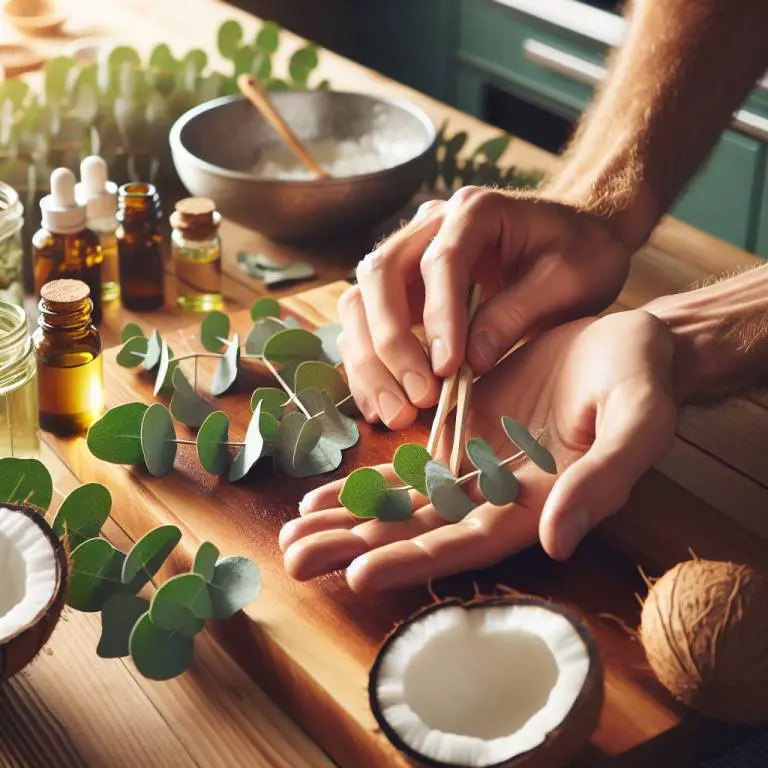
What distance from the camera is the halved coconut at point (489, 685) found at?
2.32 feet

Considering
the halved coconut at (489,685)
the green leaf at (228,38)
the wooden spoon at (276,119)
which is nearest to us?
the halved coconut at (489,685)

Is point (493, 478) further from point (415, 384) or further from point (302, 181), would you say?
point (302, 181)

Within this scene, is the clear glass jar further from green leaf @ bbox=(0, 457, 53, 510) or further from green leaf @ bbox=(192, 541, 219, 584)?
green leaf @ bbox=(192, 541, 219, 584)

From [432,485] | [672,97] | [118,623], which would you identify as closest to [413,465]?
[432,485]

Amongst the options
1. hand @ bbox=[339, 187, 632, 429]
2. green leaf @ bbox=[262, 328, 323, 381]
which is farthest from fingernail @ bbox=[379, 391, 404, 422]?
green leaf @ bbox=[262, 328, 323, 381]

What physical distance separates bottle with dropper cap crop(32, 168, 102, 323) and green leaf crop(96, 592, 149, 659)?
1.79 ft

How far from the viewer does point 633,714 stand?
2.71 ft

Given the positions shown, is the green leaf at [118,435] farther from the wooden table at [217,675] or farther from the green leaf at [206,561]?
the green leaf at [206,561]

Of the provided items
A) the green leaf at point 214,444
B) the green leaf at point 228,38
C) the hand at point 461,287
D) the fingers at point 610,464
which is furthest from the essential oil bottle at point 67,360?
the green leaf at point 228,38

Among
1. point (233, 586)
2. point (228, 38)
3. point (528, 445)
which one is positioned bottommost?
point (228, 38)

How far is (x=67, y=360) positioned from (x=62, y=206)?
226 mm

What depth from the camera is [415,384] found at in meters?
1.14

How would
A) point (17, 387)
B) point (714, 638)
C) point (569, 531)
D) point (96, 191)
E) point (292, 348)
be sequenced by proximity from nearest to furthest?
point (714, 638), point (569, 531), point (17, 387), point (292, 348), point (96, 191)

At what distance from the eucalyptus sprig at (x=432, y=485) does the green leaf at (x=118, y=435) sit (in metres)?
0.24
